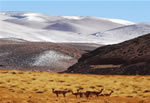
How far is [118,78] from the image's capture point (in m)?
24.2

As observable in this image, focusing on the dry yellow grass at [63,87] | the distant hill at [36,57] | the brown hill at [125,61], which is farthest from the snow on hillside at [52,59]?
the dry yellow grass at [63,87]

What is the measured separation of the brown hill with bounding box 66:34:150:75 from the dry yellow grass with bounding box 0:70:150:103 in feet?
48.6

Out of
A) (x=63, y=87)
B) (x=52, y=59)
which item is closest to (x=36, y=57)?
(x=52, y=59)

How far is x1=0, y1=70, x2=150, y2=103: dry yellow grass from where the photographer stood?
17.9 metres

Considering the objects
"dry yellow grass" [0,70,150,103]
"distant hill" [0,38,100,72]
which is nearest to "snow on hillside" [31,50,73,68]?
"distant hill" [0,38,100,72]

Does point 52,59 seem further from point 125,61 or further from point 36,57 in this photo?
point 125,61

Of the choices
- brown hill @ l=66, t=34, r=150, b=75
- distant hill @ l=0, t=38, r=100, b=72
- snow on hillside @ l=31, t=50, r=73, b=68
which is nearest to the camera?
brown hill @ l=66, t=34, r=150, b=75

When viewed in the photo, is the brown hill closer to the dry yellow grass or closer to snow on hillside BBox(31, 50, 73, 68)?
the dry yellow grass

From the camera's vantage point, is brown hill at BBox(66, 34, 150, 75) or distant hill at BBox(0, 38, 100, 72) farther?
distant hill at BBox(0, 38, 100, 72)

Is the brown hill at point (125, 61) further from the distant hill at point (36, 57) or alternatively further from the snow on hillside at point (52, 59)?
the snow on hillside at point (52, 59)

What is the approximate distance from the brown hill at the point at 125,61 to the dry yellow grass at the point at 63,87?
14.8 metres

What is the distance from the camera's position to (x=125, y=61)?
44.7 meters

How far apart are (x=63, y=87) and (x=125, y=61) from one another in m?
23.9

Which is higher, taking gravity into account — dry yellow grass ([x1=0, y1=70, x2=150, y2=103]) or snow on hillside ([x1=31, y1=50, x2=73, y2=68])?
dry yellow grass ([x1=0, y1=70, x2=150, y2=103])
